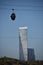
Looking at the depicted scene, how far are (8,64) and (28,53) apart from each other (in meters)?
16.0

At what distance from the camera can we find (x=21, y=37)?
20.6 m

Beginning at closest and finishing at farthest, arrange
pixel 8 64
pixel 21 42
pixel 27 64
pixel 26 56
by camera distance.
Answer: pixel 8 64, pixel 27 64, pixel 26 56, pixel 21 42

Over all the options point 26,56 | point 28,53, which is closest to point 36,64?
point 26,56

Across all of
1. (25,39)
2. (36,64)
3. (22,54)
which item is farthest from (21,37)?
(36,64)

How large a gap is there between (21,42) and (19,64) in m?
15.0

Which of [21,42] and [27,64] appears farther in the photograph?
[21,42]

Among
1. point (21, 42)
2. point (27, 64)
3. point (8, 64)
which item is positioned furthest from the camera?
point (21, 42)

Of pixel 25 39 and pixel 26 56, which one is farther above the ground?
pixel 25 39

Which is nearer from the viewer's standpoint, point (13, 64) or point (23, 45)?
point (13, 64)

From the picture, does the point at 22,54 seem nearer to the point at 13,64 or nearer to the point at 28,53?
the point at 28,53

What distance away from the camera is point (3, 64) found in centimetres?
565

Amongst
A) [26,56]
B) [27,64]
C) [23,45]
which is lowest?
[26,56]

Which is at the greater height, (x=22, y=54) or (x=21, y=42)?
(x=21, y=42)

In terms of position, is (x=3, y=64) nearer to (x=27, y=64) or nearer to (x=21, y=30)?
(x=27, y=64)
